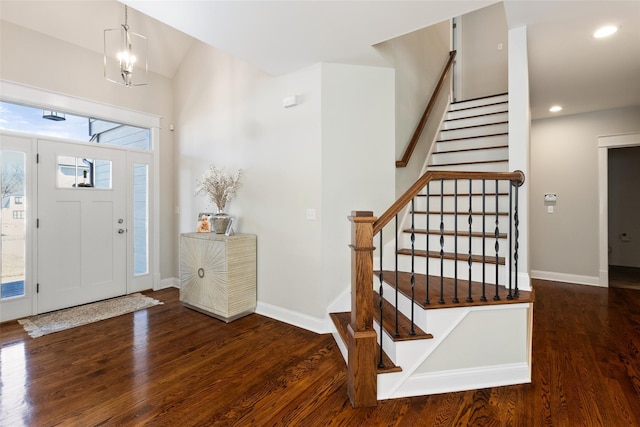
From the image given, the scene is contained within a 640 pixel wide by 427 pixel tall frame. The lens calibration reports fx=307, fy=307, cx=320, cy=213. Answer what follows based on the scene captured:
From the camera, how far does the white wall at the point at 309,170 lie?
2.86 metres

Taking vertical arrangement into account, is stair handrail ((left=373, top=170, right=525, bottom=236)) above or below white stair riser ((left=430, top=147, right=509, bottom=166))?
below

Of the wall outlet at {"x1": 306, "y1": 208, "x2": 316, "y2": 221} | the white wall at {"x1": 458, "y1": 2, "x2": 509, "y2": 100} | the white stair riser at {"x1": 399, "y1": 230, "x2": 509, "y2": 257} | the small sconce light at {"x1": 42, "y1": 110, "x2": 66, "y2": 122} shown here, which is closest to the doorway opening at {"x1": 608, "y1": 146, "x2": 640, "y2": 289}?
the white wall at {"x1": 458, "y1": 2, "x2": 509, "y2": 100}

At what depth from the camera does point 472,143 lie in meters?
3.95

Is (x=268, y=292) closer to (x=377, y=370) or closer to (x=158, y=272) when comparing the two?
(x=377, y=370)

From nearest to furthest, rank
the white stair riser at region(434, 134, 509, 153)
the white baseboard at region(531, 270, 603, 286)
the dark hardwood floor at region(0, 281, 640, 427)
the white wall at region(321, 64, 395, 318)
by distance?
the dark hardwood floor at region(0, 281, 640, 427)
the white wall at region(321, 64, 395, 318)
the white stair riser at region(434, 134, 509, 153)
the white baseboard at region(531, 270, 603, 286)

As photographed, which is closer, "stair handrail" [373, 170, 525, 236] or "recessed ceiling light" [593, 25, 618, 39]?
"stair handrail" [373, 170, 525, 236]

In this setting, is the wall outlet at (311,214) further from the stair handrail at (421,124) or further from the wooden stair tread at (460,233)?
the stair handrail at (421,124)

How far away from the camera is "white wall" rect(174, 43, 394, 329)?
9.37 ft

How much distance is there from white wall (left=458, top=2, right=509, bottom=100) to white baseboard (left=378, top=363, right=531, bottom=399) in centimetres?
494

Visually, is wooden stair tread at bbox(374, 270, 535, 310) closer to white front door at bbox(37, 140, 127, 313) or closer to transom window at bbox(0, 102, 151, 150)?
white front door at bbox(37, 140, 127, 313)

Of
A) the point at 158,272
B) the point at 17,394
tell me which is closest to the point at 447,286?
the point at 17,394

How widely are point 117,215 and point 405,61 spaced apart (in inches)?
157

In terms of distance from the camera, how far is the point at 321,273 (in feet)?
9.38

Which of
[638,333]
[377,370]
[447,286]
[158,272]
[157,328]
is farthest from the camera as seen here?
[158,272]
